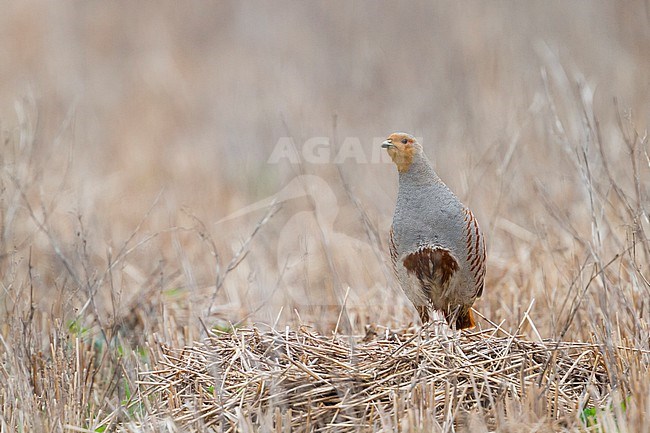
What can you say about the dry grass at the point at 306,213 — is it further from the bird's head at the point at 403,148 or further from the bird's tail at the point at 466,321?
the bird's head at the point at 403,148

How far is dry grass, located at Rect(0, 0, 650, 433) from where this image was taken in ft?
10.9

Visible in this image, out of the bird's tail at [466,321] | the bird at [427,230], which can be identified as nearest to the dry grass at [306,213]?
the bird's tail at [466,321]

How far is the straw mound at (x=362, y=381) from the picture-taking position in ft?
10.2

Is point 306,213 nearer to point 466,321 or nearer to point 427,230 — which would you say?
point 466,321

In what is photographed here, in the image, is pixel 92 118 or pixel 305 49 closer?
pixel 92 118

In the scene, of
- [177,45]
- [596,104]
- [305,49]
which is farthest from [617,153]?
[177,45]

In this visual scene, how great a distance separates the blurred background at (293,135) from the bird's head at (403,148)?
3.21 feet

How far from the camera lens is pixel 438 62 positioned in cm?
1208

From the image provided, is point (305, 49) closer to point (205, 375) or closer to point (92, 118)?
point (92, 118)

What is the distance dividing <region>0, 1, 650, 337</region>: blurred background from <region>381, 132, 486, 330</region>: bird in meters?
0.78

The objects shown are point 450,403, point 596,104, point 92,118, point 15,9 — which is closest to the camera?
point 450,403

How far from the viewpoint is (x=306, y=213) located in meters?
8.26

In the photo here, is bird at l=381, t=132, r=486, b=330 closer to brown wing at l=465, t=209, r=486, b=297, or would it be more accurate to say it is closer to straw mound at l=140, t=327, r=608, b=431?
brown wing at l=465, t=209, r=486, b=297

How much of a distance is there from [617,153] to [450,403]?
16.4ft
